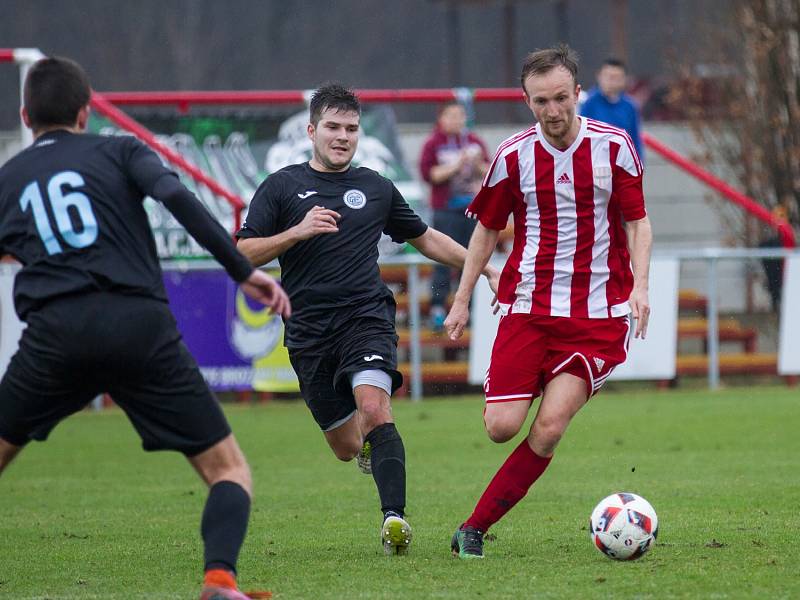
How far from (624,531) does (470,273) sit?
136 cm

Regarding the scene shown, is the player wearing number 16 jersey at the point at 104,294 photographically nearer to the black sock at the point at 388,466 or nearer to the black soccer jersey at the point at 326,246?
the black sock at the point at 388,466

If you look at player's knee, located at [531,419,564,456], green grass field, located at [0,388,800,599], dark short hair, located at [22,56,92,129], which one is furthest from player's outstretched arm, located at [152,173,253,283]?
player's knee, located at [531,419,564,456]

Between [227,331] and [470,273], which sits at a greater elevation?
[470,273]

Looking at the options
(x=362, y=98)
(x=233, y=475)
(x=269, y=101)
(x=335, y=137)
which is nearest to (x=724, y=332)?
(x=362, y=98)

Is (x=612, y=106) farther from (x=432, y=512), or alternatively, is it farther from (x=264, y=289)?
(x=264, y=289)

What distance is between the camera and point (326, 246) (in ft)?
23.0

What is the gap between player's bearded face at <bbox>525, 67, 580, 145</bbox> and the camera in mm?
6172

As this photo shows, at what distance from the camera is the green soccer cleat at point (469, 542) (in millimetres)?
6262

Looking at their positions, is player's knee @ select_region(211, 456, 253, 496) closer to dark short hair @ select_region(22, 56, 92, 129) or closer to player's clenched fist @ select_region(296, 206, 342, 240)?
dark short hair @ select_region(22, 56, 92, 129)

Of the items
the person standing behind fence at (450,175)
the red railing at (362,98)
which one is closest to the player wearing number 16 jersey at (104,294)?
the person standing behind fence at (450,175)

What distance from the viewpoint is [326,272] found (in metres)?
7.00

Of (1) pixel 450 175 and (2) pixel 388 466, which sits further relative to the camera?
(1) pixel 450 175

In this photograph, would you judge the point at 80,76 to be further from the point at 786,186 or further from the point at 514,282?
the point at 786,186

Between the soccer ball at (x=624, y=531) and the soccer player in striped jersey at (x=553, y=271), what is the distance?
39 cm
